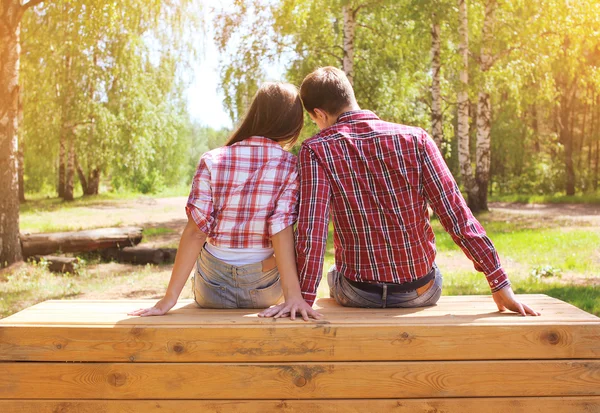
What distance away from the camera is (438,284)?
3055mm

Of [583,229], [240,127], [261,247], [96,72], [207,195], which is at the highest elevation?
[96,72]

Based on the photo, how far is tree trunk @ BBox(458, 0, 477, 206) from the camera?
13.2m

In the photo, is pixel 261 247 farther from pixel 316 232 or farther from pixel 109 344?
pixel 109 344

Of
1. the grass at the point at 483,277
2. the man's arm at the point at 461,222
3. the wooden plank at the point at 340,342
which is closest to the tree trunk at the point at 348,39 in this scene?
the grass at the point at 483,277

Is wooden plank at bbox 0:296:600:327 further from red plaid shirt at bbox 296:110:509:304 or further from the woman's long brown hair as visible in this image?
the woman's long brown hair

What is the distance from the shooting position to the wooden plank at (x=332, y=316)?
2609 mm

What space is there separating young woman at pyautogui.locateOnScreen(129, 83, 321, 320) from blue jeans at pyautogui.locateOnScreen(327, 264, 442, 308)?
0.95 ft

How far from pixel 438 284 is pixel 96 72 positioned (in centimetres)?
1755

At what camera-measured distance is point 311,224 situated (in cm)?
287

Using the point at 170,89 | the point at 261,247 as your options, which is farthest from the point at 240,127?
the point at 170,89

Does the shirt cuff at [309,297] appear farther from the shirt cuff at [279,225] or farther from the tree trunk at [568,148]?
the tree trunk at [568,148]

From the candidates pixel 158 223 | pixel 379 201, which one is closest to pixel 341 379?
pixel 379 201

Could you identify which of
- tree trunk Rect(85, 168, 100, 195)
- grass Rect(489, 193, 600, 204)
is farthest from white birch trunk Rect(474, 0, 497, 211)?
tree trunk Rect(85, 168, 100, 195)

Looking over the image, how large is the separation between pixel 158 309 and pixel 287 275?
23.0 inches
